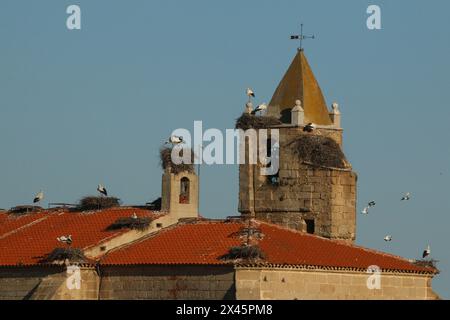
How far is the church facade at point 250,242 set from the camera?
8588 cm

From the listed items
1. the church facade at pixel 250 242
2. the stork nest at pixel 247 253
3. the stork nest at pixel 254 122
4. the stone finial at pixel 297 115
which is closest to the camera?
the stork nest at pixel 247 253

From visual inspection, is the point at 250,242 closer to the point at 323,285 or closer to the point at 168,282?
the point at 323,285

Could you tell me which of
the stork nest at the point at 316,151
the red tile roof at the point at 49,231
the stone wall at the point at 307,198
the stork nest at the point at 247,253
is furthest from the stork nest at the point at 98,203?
the stork nest at the point at 247,253

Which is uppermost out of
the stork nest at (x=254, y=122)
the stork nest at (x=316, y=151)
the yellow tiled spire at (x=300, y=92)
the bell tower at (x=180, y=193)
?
the yellow tiled spire at (x=300, y=92)

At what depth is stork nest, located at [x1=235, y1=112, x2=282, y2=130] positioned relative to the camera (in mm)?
95188

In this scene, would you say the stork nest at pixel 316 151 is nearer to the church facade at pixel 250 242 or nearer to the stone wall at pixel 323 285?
the church facade at pixel 250 242

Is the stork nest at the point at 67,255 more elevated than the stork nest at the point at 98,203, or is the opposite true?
the stork nest at the point at 98,203

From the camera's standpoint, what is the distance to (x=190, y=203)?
9269 cm

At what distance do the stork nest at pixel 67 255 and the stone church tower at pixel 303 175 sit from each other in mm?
9753

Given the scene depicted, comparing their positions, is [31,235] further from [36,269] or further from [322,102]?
[322,102]

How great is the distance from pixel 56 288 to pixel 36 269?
1.92 metres

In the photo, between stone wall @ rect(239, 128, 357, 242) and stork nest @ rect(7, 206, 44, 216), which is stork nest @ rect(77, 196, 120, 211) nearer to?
stork nest @ rect(7, 206, 44, 216)
